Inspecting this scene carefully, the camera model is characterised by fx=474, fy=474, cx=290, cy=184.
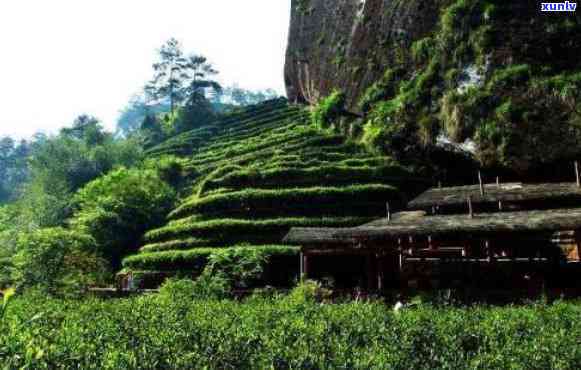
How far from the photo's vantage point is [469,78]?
3102 cm

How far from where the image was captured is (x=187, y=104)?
79.2 m

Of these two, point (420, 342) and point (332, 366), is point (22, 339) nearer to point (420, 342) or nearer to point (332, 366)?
point (332, 366)

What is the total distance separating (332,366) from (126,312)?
741 centimetres

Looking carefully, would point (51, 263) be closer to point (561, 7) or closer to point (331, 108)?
point (331, 108)

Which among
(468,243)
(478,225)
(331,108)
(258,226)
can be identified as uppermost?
(331,108)

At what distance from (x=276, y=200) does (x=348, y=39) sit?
71.5 feet

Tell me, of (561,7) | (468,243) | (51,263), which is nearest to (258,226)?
(51,263)

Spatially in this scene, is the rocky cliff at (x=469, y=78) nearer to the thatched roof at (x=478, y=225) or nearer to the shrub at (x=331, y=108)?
the shrub at (x=331, y=108)

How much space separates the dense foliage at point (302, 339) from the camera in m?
6.55

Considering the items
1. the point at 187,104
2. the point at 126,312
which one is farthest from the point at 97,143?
the point at 126,312

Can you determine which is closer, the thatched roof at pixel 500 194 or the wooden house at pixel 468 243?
the wooden house at pixel 468 243

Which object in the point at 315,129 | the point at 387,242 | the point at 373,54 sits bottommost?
the point at 387,242

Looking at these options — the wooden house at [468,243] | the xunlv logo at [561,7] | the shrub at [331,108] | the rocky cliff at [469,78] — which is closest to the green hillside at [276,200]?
the shrub at [331,108]

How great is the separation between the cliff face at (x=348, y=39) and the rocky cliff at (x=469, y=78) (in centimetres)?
13
